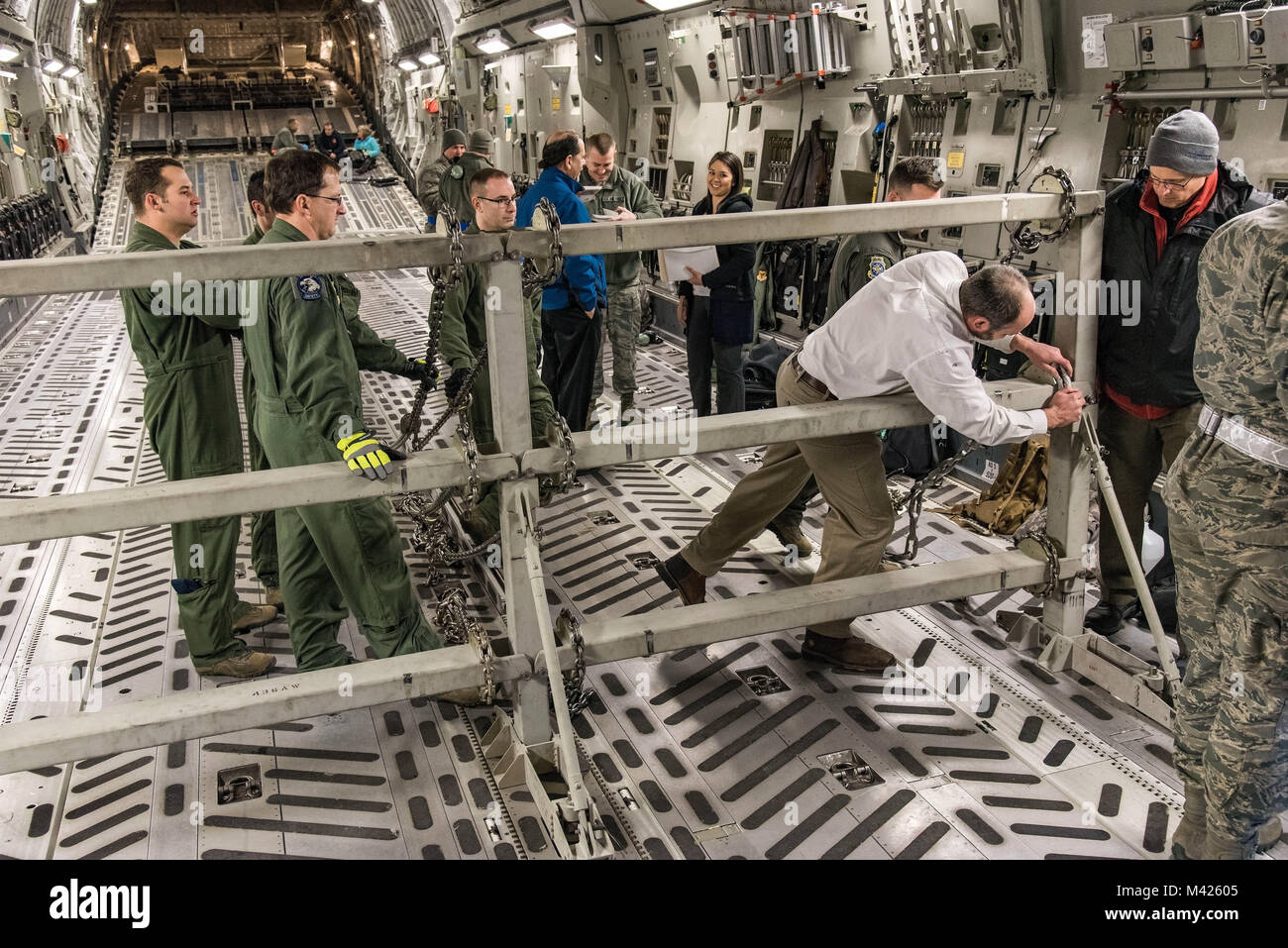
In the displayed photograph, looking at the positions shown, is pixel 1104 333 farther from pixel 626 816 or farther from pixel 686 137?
pixel 686 137

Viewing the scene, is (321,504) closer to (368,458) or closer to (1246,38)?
(368,458)

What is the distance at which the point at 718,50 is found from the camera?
10.0 metres

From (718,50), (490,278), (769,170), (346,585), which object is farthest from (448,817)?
(718,50)

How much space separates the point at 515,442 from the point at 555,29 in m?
11.4

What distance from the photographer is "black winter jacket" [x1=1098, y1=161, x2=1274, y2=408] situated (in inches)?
144

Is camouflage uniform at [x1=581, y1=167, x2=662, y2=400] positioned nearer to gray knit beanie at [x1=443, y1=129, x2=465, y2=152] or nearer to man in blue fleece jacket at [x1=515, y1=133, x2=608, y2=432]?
man in blue fleece jacket at [x1=515, y1=133, x2=608, y2=432]

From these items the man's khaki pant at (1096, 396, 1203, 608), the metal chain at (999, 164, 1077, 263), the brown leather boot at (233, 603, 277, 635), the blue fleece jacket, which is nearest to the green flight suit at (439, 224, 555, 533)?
the blue fleece jacket

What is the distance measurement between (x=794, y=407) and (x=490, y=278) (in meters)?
1.08

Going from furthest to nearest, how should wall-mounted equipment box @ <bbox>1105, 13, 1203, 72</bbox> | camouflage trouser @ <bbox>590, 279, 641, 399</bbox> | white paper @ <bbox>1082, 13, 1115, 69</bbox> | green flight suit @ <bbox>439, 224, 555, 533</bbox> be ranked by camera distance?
camouflage trouser @ <bbox>590, 279, 641, 399</bbox> → white paper @ <bbox>1082, 13, 1115, 69</bbox> → wall-mounted equipment box @ <bbox>1105, 13, 1203, 72</bbox> → green flight suit @ <bbox>439, 224, 555, 533</bbox>

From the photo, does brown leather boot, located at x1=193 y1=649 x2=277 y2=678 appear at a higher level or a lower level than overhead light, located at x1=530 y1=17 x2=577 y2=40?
lower

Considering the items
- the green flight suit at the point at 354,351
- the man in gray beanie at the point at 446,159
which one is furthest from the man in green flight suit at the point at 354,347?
the man in gray beanie at the point at 446,159

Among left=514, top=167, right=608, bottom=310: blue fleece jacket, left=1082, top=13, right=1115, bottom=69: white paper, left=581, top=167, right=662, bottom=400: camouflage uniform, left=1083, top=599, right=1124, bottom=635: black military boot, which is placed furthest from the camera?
left=581, top=167, right=662, bottom=400: camouflage uniform

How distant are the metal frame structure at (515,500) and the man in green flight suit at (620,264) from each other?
106 inches

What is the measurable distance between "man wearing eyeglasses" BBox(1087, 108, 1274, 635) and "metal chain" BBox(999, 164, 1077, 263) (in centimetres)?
28
